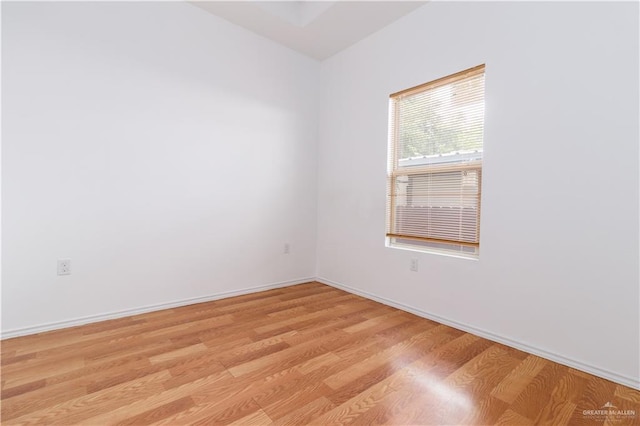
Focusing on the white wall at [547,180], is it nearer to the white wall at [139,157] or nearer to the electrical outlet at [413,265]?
the electrical outlet at [413,265]

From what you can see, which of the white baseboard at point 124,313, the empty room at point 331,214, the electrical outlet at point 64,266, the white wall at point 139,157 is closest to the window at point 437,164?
the empty room at point 331,214

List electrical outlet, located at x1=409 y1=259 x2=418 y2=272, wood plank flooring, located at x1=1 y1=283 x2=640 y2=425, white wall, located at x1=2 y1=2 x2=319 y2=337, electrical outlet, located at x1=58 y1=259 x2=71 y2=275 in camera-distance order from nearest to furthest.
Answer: wood plank flooring, located at x1=1 y1=283 x2=640 y2=425
white wall, located at x1=2 y1=2 x2=319 y2=337
electrical outlet, located at x1=58 y1=259 x2=71 y2=275
electrical outlet, located at x1=409 y1=259 x2=418 y2=272

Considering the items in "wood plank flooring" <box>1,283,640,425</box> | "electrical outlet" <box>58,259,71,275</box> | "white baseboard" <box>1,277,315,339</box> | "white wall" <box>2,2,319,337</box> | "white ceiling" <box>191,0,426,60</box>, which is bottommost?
"wood plank flooring" <box>1,283,640,425</box>

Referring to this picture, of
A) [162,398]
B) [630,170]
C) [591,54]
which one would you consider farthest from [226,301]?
[591,54]

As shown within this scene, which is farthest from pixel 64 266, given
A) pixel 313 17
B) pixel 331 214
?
pixel 313 17

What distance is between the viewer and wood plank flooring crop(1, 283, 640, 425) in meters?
1.36

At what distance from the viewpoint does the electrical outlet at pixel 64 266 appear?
2230 millimetres

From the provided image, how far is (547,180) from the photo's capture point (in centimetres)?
192

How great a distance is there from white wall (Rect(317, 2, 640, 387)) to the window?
12 cm

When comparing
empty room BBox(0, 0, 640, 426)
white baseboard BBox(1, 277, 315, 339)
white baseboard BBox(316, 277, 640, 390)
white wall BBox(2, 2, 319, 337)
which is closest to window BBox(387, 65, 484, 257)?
empty room BBox(0, 0, 640, 426)

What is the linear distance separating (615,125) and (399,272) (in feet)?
5.94

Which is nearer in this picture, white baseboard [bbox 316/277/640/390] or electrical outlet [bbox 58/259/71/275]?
white baseboard [bbox 316/277/640/390]

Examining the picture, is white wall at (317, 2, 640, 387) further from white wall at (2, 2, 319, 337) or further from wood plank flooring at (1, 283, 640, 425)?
white wall at (2, 2, 319, 337)

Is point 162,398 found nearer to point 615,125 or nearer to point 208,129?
point 208,129
